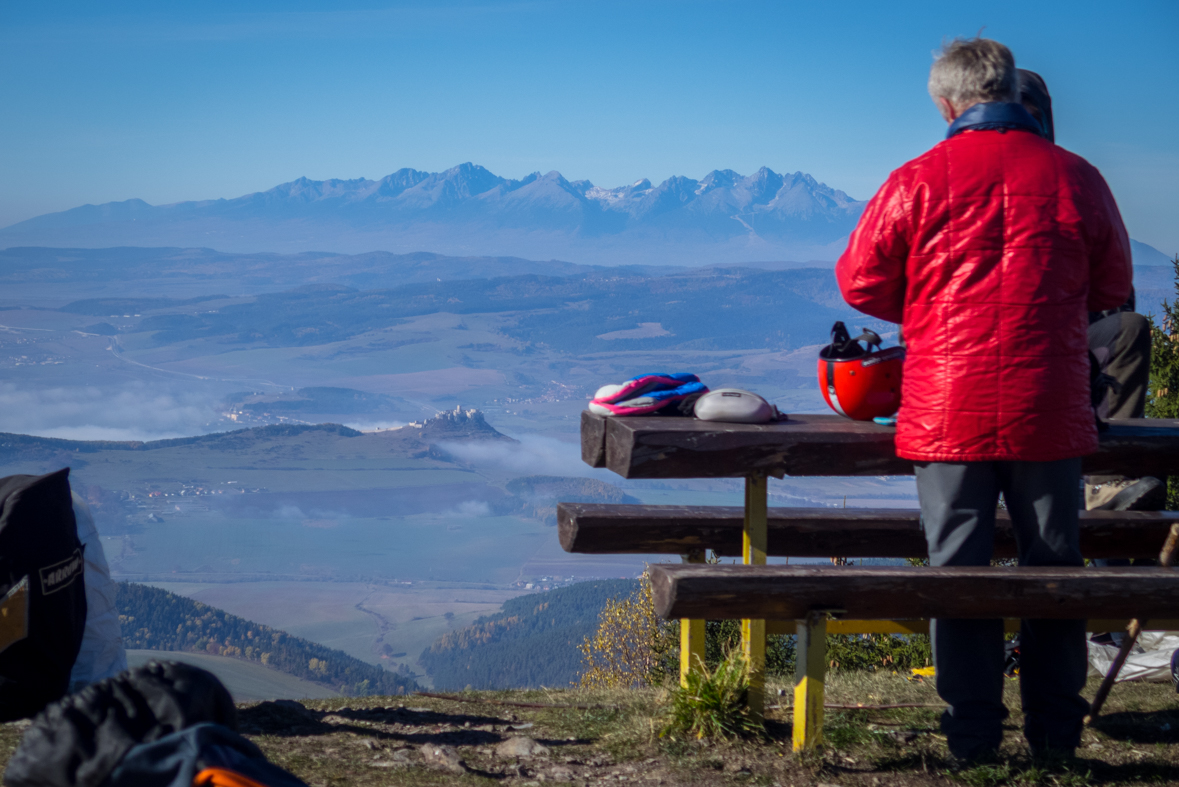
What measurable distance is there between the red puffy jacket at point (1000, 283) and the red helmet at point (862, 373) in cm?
57

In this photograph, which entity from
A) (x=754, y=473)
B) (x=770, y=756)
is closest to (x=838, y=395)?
(x=754, y=473)

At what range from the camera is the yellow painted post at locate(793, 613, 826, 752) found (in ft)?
12.0

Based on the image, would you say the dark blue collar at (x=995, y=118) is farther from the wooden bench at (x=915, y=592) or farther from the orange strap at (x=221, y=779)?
the orange strap at (x=221, y=779)

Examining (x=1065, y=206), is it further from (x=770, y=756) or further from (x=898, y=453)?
(x=770, y=756)

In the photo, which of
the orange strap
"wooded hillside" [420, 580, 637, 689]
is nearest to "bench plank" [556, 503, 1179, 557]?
the orange strap

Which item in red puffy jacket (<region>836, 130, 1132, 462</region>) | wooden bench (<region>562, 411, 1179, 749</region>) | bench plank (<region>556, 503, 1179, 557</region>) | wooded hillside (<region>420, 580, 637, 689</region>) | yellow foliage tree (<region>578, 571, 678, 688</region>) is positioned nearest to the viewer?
red puffy jacket (<region>836, 130, 1132, 462</region>)

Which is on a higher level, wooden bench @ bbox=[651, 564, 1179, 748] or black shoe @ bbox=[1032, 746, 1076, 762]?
wooden bench @ bbox=[651, 564, 1179, 748]

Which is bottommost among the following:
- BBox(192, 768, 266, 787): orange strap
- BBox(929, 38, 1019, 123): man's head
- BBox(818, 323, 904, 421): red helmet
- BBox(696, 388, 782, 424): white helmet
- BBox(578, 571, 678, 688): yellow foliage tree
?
BBox(578, 571, 678, 688): yellow foliage tree

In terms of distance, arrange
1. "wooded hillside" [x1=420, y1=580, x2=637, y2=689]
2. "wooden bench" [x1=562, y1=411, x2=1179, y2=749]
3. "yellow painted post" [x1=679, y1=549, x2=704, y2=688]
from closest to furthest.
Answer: "wooden bench" [x1=562, y1=411, x2=1179, y2=749] → "yellow painted post" [x1=679, y1=549, x2=704, y2=688] → "wooded hillside" [x1=420, y1=580, x2=637, y2=689]

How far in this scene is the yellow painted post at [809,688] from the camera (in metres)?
3.65

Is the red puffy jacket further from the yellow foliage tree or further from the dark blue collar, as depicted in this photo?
the yellow foliage tree

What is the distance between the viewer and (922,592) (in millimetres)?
3361

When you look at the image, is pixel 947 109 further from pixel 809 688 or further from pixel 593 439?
pixel 809 688

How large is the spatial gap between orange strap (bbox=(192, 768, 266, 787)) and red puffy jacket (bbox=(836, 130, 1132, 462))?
8.34 ft
